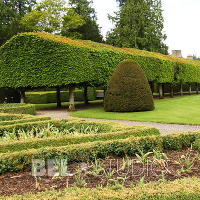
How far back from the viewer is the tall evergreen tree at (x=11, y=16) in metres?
40.3

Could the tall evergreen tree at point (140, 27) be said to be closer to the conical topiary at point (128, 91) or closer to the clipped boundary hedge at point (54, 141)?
the conical topiary at point (128, 91)

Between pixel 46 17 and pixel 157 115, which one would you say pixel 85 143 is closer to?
pixel 157 115

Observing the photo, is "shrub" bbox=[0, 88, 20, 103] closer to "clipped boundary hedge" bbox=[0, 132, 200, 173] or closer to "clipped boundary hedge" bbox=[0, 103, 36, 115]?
"clipped boundary hedge" bbox=[0, 103, 36, 115]

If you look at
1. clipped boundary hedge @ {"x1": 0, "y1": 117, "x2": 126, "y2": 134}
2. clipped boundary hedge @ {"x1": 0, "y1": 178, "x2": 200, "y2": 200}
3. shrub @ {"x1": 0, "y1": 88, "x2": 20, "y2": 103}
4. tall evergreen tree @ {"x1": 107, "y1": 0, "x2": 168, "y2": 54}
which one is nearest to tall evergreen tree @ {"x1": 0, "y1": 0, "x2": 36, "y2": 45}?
shrub @ {"x1": 0, "y1": 88, "x2": 20, "y2": 103}

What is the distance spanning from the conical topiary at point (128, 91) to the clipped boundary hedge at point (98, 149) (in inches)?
511

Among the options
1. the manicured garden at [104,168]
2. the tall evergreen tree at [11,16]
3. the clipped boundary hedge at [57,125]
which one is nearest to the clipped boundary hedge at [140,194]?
the manicured garden at [104,168]

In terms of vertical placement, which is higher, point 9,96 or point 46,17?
point 46,17

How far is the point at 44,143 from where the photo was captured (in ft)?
25.1

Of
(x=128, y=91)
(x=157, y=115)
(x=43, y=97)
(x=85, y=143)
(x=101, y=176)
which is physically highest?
(x=128, y=91)

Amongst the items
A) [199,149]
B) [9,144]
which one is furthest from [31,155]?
[199,149]

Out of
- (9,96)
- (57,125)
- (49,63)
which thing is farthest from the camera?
(9,96)

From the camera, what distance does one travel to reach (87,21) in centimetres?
5247

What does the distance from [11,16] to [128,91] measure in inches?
1094

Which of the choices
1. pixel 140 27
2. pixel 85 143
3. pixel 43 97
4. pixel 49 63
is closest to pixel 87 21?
pixel 140 27
